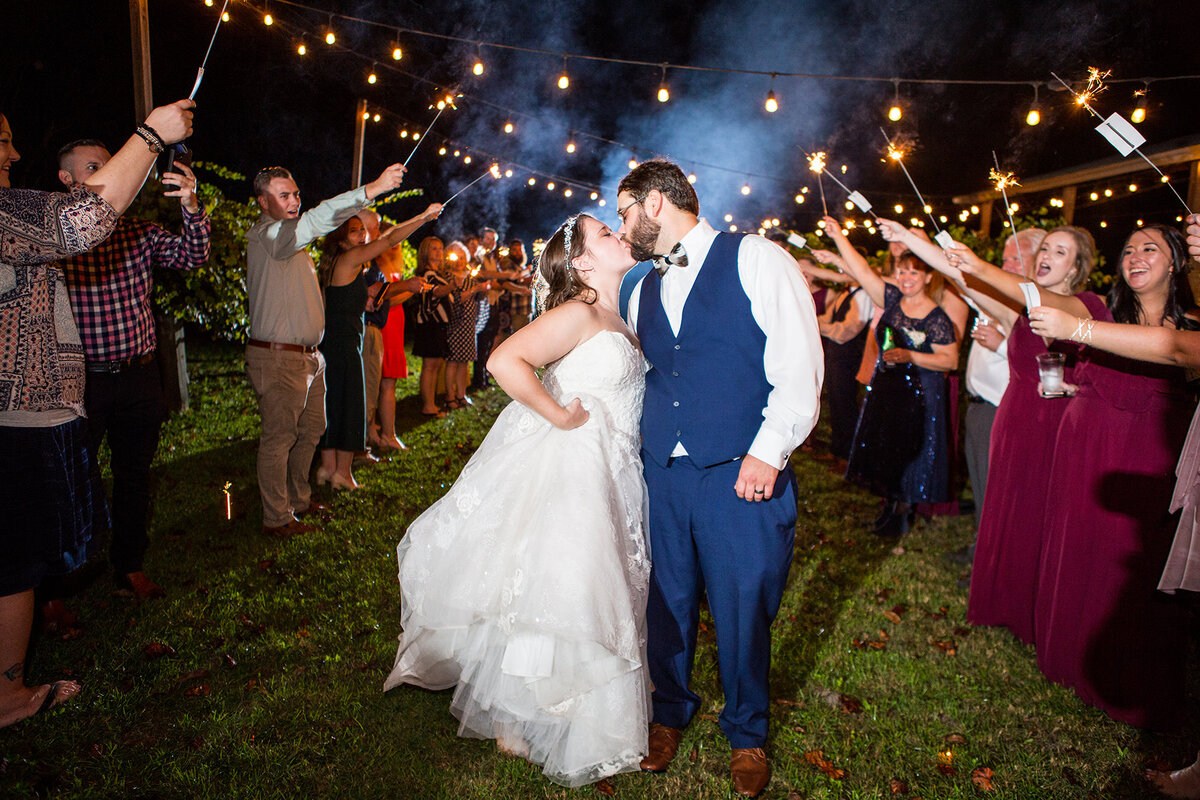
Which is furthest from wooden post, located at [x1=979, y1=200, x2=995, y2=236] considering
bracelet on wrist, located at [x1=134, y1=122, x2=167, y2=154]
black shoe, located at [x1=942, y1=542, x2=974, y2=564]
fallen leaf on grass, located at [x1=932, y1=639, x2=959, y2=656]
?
bracelet on wrist, located at [x1=134, y1=122, x2=167, y2=154]

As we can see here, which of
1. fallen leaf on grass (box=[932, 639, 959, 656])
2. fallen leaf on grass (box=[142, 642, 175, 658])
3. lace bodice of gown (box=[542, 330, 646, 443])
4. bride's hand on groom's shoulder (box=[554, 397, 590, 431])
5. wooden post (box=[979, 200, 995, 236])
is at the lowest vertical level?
fallen leaf on grass (box=[932, 639, 959, 656])

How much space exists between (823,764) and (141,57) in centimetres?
804

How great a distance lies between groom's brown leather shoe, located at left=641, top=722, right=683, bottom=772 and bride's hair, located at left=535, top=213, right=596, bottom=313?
1732mm

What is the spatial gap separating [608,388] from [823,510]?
393cm

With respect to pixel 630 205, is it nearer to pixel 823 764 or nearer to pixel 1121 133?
pixel 1121 133

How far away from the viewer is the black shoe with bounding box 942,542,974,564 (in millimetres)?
4867

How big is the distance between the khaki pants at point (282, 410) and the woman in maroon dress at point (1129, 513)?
441cm

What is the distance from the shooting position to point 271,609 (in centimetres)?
372

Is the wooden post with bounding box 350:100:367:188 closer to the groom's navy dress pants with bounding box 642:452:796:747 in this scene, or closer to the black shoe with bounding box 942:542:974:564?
the black shoe with bounding box 942:542:974:564

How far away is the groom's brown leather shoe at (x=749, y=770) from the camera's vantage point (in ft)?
8.28

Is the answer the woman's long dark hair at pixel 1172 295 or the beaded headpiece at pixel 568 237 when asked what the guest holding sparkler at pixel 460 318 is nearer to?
the beaded headpiece at pixel 568 237

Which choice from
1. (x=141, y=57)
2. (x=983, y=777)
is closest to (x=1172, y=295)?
(x=983, y=777)

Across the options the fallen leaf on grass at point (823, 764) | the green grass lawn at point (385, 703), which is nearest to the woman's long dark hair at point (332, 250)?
the green grass lawn at point (385, 703)

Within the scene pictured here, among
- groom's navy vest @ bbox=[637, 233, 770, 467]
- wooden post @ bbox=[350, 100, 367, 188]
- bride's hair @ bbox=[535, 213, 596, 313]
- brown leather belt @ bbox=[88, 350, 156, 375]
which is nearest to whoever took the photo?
groom's navy vest @ bbox=[637, 233, 770, 467]
